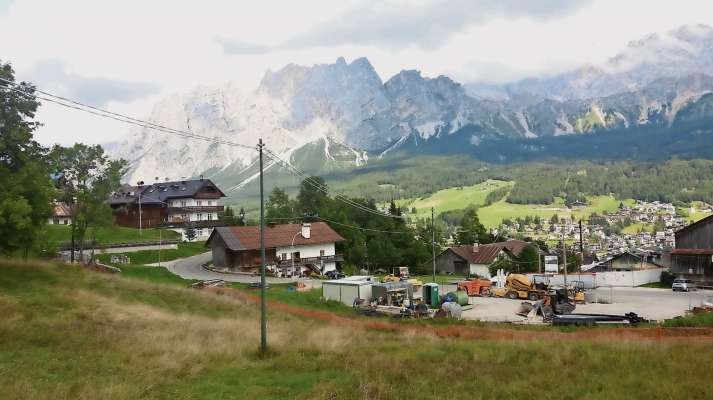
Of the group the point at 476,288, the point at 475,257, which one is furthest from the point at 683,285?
the point at 475,257

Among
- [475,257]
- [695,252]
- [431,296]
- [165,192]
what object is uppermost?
[165,192]

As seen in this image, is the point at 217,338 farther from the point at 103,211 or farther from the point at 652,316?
the point at 103,211

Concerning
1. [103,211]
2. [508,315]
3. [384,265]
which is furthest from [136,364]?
[384,265]

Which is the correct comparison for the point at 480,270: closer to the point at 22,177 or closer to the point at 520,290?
the point at 520,290

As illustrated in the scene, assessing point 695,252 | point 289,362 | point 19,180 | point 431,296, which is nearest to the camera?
point 289,362

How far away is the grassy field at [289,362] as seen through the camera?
16688 millimetres

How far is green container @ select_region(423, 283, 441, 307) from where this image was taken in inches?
1928

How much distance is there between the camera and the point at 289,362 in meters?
21.1

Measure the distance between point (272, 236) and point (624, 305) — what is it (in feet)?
159

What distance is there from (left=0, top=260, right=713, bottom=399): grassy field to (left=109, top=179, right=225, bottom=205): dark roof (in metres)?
81.5

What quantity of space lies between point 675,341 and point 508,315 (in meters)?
20.3

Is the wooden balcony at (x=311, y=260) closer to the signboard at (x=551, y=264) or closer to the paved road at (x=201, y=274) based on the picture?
the paved road at (x=201, y=274)

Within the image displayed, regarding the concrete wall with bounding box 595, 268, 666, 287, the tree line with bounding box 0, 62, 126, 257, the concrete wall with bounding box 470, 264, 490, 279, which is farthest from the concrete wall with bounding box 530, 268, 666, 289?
the tree line with bounding box 0, 62, 126, 257

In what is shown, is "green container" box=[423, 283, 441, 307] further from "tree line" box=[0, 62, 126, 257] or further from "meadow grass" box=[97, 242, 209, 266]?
"meadow grass" box=[97, 242, 209, 266]
